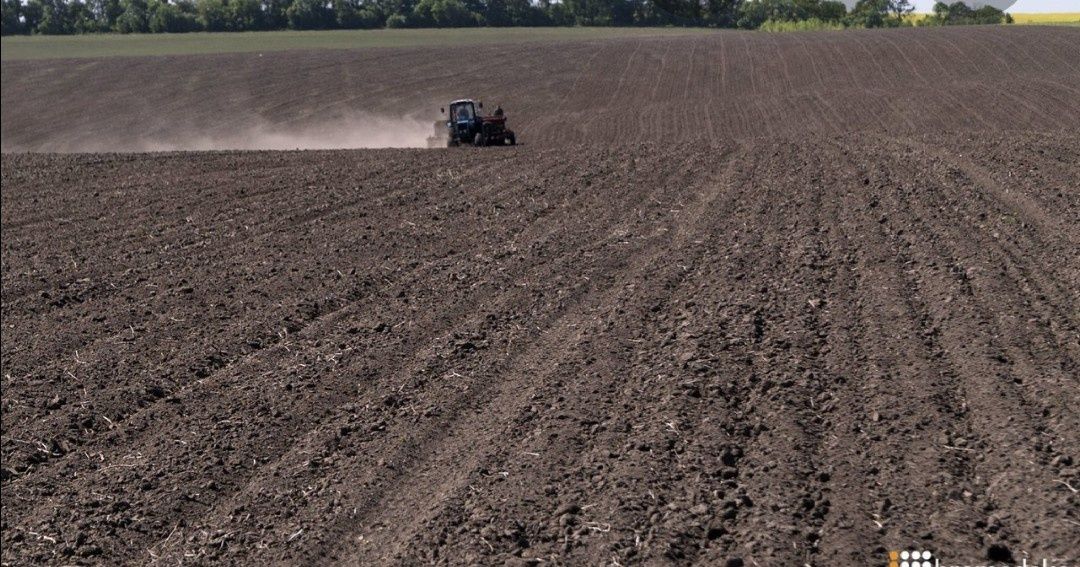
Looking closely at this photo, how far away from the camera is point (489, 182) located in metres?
18.9

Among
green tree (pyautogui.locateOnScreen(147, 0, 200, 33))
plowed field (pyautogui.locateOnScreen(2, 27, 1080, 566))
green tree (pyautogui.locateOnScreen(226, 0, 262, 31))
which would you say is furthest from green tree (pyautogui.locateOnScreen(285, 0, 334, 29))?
green tree (pyautogui.locateOnScreen(147, 0, 200, 33))

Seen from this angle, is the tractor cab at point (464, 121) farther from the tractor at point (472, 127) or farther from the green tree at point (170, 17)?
the green tree at point (170, 17)

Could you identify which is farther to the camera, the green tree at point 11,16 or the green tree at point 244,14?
the green tree at point 244,14

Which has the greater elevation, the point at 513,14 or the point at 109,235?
the point at 513,14

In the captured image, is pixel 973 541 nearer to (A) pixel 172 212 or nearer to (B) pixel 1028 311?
(B) pixel 1028 311

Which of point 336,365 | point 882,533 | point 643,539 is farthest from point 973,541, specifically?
point 336,365

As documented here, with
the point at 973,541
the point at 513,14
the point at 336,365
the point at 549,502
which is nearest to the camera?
the point at 973,541

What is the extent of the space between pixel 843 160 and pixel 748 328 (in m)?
8.82

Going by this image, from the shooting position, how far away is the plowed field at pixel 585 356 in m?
5.61

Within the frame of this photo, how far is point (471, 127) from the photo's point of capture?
2864cm
